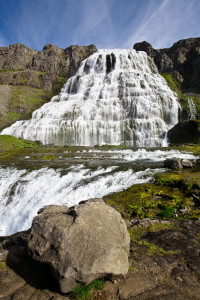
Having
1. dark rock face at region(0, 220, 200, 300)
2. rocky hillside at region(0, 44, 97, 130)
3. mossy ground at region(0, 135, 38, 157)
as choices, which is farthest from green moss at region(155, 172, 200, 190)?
rocky hillside at region(0, 44, 97, 130)

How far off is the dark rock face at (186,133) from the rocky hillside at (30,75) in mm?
37596

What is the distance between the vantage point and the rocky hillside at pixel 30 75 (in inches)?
1870

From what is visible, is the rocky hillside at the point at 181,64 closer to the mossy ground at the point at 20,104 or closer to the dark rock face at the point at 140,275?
the mossy ground at the point at 20,104

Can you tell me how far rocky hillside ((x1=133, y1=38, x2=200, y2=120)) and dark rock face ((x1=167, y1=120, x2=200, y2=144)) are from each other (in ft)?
98.1

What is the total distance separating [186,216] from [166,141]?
32.2 metres

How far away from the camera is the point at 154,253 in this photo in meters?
4.14

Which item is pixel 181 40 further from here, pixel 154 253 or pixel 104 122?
pixel 154 253

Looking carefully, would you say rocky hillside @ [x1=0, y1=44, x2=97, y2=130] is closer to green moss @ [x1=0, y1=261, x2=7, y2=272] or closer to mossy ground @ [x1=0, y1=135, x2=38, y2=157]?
mossy ground @ [x1=0, y1=135, x2=38, y2=157]

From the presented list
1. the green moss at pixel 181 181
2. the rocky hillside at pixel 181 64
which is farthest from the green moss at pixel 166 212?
the rocky hillside at pixel 181 64

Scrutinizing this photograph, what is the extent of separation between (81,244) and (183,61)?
8525 cm

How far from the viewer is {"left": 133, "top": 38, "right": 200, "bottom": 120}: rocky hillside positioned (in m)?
62.6

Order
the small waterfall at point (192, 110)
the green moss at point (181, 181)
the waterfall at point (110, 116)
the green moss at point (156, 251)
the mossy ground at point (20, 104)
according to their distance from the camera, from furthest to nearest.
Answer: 1. the mossy ground at point (20, 104)
2. the small waterfall at point (192, 110)
3. the waterfall at point (110, 116)
4. the green moss at point (181, 181)
5. the green moss at point (156, 251)

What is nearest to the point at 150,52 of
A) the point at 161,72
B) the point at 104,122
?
the point at 161,72

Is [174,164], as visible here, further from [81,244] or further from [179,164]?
[81,244]
